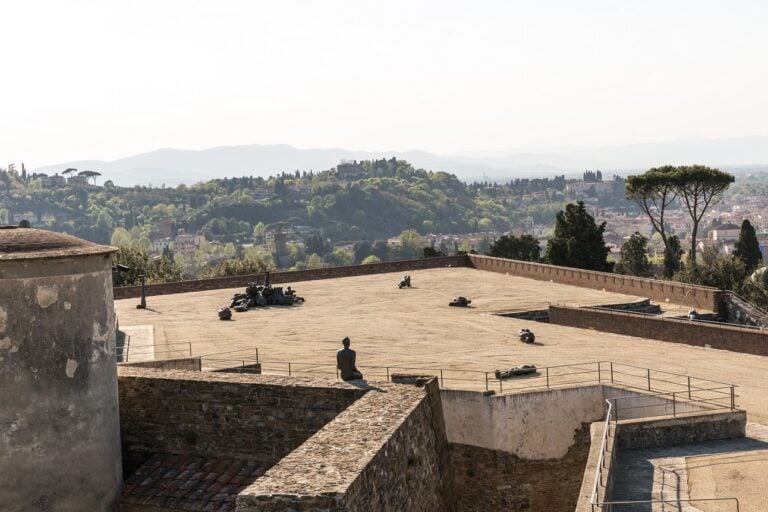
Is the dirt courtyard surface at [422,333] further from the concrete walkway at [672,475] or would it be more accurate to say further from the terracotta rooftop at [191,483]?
the terracotta rooftop at [191,483]

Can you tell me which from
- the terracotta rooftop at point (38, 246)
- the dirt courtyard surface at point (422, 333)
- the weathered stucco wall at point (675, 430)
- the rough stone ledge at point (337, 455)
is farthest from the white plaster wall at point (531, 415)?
the terracotta rooftop at point (38, 246)

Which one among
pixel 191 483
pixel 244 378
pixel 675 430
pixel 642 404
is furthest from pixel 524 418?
pixel 191 483

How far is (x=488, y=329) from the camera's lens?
3053cm

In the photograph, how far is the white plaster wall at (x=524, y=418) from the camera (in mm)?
19750

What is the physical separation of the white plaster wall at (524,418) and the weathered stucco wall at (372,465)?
10.1ft

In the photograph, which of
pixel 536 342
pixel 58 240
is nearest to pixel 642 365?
pixel 536 342

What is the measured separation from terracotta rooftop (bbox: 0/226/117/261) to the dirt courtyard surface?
29.8 ft

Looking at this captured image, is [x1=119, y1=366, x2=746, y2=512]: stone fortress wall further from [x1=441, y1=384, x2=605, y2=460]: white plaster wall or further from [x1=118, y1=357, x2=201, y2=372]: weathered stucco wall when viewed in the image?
[x1=118, y1=357, x2=201, y2=372]: weathered stucco wall

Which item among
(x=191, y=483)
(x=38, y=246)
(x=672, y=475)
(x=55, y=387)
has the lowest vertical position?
(x=191, y=483)

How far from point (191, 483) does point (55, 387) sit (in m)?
2.67

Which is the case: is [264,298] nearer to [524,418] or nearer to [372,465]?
[524,418]

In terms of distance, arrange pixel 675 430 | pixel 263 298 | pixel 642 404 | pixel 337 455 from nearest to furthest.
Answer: pixel 337 455, pixel 675 430, pixel 642 404, pixel 263 298

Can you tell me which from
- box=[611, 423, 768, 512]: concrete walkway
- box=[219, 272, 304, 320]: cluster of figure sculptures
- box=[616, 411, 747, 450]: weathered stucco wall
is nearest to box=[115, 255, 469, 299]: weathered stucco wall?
box=[219, 272, 304, 320]: cluster of figure sculptures

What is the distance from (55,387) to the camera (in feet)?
48.8
